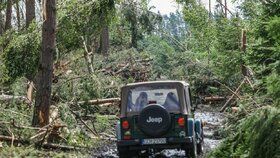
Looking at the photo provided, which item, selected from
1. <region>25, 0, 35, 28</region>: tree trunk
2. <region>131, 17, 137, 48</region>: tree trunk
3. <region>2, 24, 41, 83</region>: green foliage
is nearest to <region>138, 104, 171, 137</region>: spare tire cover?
<region>2, 24, 41, 83</region>: green foliage

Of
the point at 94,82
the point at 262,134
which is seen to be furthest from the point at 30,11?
the point at 262,134

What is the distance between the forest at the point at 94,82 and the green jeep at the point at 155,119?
1.02 meters

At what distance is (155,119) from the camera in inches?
390

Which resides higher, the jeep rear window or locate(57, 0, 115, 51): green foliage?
locate(57, 0, 115, 51): green foliage

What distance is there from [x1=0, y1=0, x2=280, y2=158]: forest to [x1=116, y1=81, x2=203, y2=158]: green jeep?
1023 mm

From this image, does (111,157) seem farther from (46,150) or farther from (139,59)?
(139,59)

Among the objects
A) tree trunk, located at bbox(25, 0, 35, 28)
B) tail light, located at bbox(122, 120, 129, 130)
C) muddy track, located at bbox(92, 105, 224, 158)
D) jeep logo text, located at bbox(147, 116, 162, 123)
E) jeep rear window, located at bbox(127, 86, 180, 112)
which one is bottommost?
muddy track, located at bbox(92, 105, 224, 158)

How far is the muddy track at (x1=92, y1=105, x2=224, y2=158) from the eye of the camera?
11.5 metres

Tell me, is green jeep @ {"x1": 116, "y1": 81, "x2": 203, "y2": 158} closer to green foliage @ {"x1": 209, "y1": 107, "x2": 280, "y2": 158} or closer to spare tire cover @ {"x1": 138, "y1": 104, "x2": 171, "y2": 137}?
spare tire cover @ {"x1": 138, "y1": 104, "x2": 171, "y2": 137}

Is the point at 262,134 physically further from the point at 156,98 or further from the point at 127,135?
the point at 127,135

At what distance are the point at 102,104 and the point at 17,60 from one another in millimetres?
3233

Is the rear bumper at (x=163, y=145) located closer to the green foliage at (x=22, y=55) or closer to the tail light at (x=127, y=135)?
the tail light at (x=127, y=135)

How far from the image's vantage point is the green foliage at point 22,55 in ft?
50.4

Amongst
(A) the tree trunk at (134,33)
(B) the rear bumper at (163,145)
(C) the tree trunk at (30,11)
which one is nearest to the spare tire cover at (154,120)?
(B) the rear bumper at (163,145)
